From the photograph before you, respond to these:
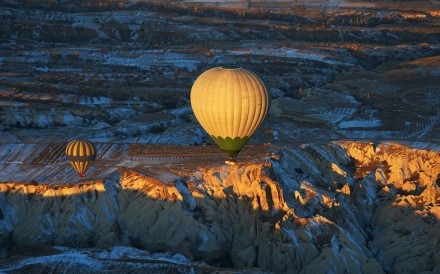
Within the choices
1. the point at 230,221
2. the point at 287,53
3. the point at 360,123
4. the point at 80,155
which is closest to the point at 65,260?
the point at 230,221

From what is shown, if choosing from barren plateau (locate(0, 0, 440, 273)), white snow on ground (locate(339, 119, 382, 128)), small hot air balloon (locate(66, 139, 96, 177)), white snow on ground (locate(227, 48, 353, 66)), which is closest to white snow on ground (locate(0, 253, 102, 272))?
barren plateau (locate(0, 0, 440, 273))

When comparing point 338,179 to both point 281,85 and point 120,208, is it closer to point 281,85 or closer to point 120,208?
point 120,208

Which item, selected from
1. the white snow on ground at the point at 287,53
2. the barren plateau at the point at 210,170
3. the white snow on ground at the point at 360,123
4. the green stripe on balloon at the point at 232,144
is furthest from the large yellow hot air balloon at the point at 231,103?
the white snow on ground at the point at 287,53

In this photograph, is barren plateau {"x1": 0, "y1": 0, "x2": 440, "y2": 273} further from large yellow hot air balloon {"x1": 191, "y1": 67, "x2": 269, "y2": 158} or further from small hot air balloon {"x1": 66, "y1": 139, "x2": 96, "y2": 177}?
large yellow hot air balloon {"x1": 191, "y1": 67, "x2": 269, "y2": 158}

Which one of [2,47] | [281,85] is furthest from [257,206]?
[2,47]

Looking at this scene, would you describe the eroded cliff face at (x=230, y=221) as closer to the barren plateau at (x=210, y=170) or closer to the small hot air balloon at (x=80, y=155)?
the barren plateau at (x=210, y=170)
